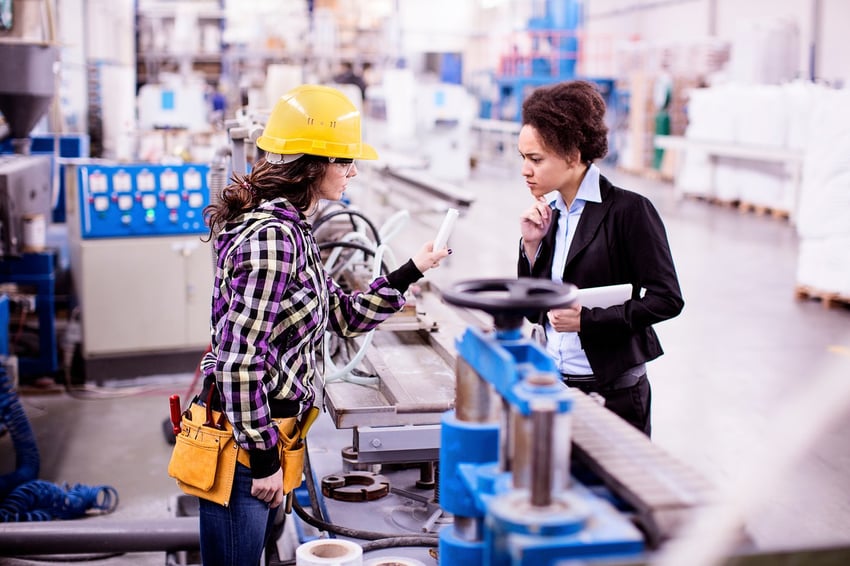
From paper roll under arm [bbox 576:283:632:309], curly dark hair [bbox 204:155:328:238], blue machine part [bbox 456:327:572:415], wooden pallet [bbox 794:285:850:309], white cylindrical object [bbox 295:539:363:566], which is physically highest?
curly dark hair [bbox 204:155:328:238]

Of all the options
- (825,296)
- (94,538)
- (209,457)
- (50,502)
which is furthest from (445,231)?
(825,296)

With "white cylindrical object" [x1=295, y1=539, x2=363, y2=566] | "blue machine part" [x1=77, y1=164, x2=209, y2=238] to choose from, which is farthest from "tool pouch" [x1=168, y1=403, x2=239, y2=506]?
"blue machine part" [x1=77, y1=164, x2=209, y2=238]

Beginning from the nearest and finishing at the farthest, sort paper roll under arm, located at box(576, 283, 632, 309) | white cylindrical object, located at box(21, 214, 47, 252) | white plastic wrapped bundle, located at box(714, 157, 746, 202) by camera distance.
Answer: paper roll under arm, located at box(576, 283, 632, 309)
white cylindrical object, located at box(21, 214, 47, 252)
white plastic wrapped bundle, located at box(714, 157, 746, 202)

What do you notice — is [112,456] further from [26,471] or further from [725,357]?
[725,357]

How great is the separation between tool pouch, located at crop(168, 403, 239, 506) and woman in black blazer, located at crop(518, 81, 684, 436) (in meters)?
0.81

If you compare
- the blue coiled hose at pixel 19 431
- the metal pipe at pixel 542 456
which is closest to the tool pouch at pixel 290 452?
the metal pipe at pixel 542 456

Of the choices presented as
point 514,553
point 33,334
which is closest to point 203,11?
point 33,334

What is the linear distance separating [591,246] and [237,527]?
1.07m

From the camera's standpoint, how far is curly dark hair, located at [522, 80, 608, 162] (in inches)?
87.0

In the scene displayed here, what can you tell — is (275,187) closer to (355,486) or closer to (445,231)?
(445,231)

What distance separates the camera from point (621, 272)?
91.4 inches

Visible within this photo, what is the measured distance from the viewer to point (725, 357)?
612cm

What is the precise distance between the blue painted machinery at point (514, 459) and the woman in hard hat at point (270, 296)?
545 mm

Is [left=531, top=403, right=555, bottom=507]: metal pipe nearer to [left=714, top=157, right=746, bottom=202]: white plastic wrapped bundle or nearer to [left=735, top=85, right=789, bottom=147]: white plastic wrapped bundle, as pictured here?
[left=735, top=85, right=789, bottom=147]: white plastic wrapped bundle
